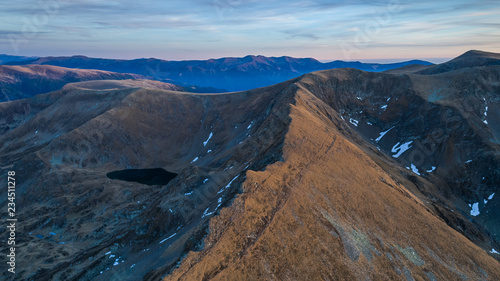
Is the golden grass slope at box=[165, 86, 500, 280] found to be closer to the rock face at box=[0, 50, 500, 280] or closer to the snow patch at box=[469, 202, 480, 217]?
the rock face at box=[0, 50, 500, 280]

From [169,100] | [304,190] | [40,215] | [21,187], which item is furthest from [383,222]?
[169,100]

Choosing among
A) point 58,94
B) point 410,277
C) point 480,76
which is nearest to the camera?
point 410,277

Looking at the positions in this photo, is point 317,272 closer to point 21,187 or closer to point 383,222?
point 383,222

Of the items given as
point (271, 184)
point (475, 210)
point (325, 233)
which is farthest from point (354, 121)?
point (325, 233)

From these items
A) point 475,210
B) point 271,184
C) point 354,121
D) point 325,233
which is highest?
point 354,121

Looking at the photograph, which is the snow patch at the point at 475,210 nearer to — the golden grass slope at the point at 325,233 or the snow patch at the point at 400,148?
the snow patch at the point at 400,148

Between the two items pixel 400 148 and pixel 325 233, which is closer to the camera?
pixel 325 233

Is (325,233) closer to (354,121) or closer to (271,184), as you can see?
(271,184)

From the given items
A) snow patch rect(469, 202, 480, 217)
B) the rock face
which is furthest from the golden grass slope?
snow patch rect(469, 202, 480, 217)
